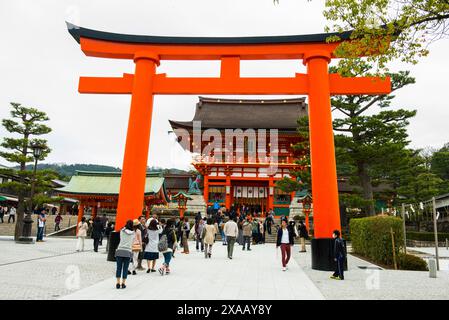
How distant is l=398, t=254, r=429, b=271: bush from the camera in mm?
10492

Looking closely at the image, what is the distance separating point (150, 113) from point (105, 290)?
237 inches

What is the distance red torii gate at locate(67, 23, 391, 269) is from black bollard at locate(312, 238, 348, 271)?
7.3 inches

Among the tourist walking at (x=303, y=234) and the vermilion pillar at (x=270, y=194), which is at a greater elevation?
the vermilion pillar at (x=270, y=194)

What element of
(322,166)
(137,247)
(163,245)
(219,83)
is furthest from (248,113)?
(137,247)

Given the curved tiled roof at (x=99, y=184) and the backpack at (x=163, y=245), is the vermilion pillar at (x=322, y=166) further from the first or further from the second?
the curved tiled roof at (x=99, y=184)

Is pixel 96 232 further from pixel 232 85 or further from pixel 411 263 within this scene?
pixel 411 263

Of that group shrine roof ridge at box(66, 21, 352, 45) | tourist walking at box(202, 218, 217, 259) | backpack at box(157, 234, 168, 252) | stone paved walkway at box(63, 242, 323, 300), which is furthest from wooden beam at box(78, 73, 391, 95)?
stone paved walkway at box(63, 242, 323, 300)

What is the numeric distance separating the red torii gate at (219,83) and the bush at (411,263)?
3.48 metres

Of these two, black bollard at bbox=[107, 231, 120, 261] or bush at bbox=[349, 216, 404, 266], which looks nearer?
black bollard at bbox=[107, 231, 120, 261]

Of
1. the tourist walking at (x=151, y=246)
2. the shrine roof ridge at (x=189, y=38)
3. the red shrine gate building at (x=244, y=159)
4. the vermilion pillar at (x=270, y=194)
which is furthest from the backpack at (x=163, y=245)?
the vermilion pillar at (x=270, y=194)

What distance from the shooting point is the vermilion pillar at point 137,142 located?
9.88 m

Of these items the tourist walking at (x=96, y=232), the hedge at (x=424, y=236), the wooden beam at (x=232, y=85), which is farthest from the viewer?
the hedge at (x=424, y=236)

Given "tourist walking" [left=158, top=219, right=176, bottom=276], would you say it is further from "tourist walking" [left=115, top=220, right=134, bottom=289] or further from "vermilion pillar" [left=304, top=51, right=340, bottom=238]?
"vermilion pillar" [left=304, top=51, right=340, bottom=238]
